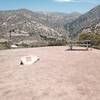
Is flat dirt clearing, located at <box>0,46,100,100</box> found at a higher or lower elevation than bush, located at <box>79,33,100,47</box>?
lower

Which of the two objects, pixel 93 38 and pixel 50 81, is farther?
pixel 93 38

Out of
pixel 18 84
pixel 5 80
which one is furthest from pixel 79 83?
pixel 5 80

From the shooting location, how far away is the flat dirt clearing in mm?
8461

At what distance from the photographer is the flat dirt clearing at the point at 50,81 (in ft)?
27.8

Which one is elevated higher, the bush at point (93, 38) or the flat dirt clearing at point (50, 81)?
the bush at point (93, 38)

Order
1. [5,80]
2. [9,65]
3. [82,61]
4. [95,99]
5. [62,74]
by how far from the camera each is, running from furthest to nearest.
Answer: [82,61]
[9,65]
[62,74]
[5,80]
[95,99]

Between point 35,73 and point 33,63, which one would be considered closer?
point 35,73

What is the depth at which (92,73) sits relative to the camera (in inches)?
460

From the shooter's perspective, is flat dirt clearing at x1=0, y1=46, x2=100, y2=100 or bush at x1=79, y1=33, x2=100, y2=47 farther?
bush at x1=79, y1=33, x2=100, y2=47

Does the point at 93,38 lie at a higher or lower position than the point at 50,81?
higher

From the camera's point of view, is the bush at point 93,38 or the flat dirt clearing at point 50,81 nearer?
the flat dirt clearing at point 50,81

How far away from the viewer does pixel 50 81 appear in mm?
10219

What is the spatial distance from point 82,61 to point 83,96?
22.2 feet

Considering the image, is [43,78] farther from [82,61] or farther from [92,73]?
[82,61]
